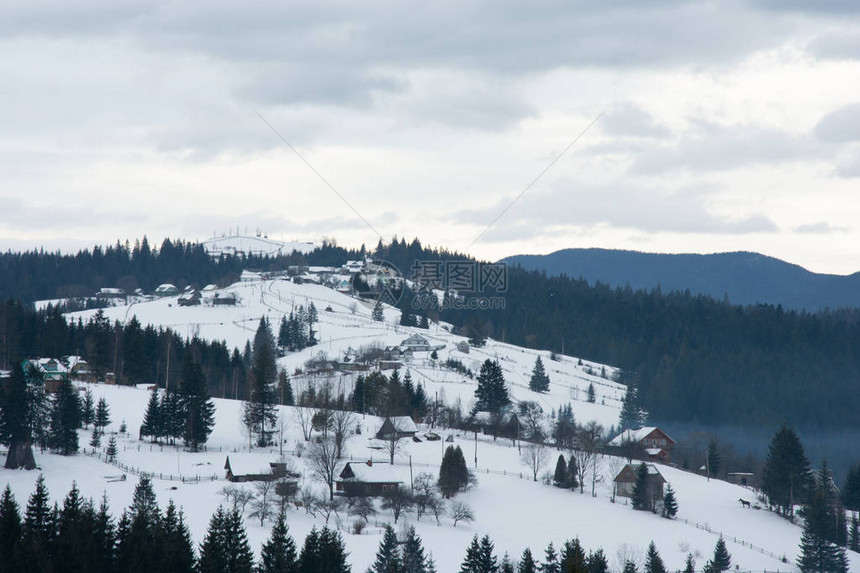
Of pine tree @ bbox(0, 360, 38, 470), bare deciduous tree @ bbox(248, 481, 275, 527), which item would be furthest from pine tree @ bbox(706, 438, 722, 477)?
pine tree @ bbox(0, 360, 38, 470)

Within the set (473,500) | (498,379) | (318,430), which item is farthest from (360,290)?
(473,500)

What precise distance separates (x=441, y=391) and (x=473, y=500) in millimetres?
38532

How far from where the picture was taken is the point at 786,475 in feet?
207

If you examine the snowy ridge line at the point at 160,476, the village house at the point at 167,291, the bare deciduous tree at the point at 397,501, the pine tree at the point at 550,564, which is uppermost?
the village house at the point at 167,291

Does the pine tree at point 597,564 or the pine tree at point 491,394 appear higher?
the pine tree at point 491,394

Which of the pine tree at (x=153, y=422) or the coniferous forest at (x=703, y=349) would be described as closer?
the pine tree at (x=153, y=422)

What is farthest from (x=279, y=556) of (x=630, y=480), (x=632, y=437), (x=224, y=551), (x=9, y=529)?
(x=632, y=437)

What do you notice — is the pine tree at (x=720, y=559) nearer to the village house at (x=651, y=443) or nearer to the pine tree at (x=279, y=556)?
the pine tree at (x=279, y=556)

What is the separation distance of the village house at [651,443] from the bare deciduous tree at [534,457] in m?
13.6

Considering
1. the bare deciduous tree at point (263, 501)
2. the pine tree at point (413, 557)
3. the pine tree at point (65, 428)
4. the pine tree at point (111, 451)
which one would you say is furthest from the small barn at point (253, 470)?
the pine tree at point (413, 557)

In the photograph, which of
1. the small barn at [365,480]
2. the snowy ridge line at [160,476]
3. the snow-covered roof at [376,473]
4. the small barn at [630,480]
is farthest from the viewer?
the small barn at [630,480]

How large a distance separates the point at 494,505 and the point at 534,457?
8.75 metres

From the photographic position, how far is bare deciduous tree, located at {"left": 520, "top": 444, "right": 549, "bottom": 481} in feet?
206

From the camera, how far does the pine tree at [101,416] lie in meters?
63.2
